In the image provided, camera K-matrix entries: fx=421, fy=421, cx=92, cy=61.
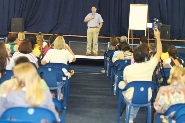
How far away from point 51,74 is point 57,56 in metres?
1.06

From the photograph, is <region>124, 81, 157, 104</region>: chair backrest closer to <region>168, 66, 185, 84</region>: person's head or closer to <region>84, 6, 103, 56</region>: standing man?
<region>168, 66, 185, 84</region>: person's head

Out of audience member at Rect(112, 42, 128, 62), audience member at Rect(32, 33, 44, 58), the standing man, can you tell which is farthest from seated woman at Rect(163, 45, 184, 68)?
the standing man

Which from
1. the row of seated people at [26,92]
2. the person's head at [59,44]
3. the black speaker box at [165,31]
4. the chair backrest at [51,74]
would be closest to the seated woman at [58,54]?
the person's head at [59,44]

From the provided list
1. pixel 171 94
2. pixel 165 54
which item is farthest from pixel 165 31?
pixel 171 94

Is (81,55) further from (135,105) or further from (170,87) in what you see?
(170,87)

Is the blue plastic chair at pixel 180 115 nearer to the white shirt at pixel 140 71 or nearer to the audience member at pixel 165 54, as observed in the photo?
the white shirt at pixel 140 71

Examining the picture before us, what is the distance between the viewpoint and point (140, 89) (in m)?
5.48

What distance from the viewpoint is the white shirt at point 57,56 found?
738 cm

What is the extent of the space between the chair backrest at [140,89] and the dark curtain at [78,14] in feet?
36.3

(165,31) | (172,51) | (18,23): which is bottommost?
(172,51)

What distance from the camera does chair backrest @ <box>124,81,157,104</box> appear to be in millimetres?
5449

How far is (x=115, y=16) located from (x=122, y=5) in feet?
1.67

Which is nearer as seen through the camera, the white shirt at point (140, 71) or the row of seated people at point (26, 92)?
the row of seated people at point (26, 92)

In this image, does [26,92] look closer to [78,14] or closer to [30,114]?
[30,114]
